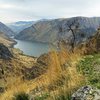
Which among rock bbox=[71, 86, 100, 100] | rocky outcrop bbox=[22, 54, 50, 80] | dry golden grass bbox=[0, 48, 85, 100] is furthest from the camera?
rocky outcrop bbox=[22, 54, 50, 80]

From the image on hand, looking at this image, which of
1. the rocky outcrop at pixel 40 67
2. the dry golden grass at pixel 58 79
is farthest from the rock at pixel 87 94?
the rocky outcrop at pixel 40 67

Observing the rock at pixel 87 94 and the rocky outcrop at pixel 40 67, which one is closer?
the rock at pixel 87 94

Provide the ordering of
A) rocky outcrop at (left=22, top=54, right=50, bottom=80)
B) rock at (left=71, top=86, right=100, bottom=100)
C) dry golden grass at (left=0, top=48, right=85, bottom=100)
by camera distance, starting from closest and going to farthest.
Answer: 1. rock at (left=71, top=86, right=100, bottom=100)
2. dry golden grass at (left=0, top=48, right=85, bottom=100)
3. rocky outcrop at (left=22, top=54, right=50, bottom=80)

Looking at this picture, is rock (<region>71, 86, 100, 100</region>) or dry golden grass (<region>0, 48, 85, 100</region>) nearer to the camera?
rock (<region>71, 86, 100, 100</region>)

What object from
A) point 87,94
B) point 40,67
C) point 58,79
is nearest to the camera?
point 87,94

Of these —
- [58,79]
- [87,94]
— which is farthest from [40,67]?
[87,94]

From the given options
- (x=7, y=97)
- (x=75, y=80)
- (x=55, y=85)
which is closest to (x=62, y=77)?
(x=55, y=85)

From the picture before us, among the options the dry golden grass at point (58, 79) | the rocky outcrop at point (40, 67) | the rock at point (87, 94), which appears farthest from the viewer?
the rocky outcrop at point (40, 67)

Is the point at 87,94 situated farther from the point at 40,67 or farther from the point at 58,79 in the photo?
the point at 40,67

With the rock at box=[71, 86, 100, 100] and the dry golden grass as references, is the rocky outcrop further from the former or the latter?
the rock at box=[71, 86, 100, 100]

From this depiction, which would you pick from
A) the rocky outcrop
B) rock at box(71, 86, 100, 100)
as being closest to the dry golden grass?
the rocky outcrop

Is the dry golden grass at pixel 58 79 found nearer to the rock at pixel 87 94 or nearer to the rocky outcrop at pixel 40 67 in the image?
the rocky outcrop at pixel 40 67

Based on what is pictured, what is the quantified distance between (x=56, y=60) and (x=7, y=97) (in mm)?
1720

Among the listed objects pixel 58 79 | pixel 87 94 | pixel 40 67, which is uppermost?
pixel 87 94
